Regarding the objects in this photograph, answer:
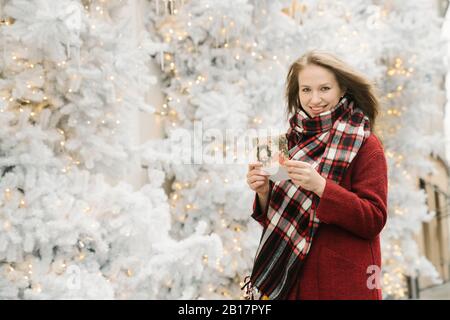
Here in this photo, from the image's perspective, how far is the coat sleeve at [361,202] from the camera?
147 cm

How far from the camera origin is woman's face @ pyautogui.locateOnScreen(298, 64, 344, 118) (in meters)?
1.65

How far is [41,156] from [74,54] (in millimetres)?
440

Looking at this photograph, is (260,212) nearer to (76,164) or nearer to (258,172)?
(258,172)

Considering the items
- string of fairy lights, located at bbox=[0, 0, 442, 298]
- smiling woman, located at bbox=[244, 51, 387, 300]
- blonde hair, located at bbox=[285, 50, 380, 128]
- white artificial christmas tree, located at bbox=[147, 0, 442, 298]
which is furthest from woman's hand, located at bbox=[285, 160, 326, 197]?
white artificial christmas tree, located at bbox=[147, 0, 442, 298]

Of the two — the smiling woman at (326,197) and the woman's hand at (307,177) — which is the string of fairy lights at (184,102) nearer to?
the smiling woman at (326,197)

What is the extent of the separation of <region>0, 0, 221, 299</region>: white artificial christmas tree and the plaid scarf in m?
0.89

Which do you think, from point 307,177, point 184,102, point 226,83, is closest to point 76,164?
point 184,102

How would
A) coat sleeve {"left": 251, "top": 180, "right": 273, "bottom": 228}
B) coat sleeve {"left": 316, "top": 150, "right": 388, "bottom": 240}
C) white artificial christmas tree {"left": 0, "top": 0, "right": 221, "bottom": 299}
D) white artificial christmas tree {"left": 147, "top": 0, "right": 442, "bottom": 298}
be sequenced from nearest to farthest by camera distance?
1. coat sleeve {"left": 316, "top": 150, "right": 388, "bottom": 240}
2. coat sleeve {"left": 251, "top": 180, "right": 273, "bottom": 228}
3. white artificial christmas tree {"left": 0, "top": 0, "right": 221, "bottom": 299}
4. white artificial christmas tree {"left": 147, "top": 0, "right": 442, "bottom": 298}

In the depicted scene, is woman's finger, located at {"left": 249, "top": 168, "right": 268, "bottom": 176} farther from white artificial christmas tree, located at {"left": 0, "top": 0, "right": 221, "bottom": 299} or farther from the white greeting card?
white artificial christmas tree, located at {"left": 0, "top": 0, "right": 221, "bottom": 299}

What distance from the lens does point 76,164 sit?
2508mm

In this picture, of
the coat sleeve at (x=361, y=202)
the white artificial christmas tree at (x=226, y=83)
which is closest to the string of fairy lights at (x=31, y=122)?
the white artificial christmas tree at (x=226, y=83)

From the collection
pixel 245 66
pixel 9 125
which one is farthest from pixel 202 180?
pixel 9 125

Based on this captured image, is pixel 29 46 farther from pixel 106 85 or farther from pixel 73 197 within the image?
pixel 73 197

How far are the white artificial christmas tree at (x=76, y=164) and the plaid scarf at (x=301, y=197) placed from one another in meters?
0.89
